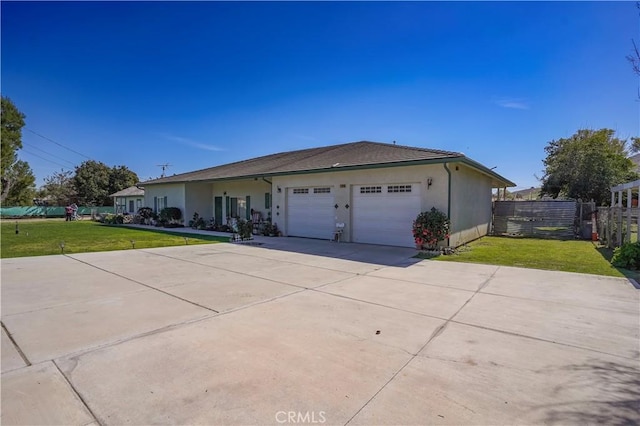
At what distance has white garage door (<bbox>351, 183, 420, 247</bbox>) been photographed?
11641 millimetres

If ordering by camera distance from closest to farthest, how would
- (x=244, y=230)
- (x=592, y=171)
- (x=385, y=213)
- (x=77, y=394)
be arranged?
(x=77, y=394) → (x=385, y=213) → (x=244, y=230) → (x=592, y=171)

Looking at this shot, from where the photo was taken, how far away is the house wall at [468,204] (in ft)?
37.0

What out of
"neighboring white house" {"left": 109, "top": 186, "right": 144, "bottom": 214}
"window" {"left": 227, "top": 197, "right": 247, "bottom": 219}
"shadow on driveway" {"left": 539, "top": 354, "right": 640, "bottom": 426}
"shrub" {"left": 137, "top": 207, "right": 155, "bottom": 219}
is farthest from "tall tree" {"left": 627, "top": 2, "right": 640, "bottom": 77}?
"neighboring white house" {"left": 109, "top": 186, "right": 144, "bottom": 214}

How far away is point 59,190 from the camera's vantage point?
166ft

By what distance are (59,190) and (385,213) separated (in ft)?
192

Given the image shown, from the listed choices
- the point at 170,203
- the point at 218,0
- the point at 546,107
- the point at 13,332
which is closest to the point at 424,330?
the point at 13,332

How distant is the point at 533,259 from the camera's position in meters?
9.53

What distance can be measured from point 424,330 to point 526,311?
1.98 metres

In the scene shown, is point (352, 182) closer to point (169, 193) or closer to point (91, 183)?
point (169, 193)

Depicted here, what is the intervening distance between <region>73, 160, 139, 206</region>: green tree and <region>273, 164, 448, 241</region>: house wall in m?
41.1

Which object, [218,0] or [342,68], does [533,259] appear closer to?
[342,68]

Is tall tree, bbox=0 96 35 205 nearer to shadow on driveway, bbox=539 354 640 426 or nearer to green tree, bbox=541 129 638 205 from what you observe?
shadow on driveway, bbox=539 354 640 426

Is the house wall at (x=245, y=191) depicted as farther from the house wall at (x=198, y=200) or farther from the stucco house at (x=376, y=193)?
the house wall at (x=198, y=200)

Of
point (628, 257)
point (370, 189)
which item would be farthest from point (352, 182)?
point (628, 257)
